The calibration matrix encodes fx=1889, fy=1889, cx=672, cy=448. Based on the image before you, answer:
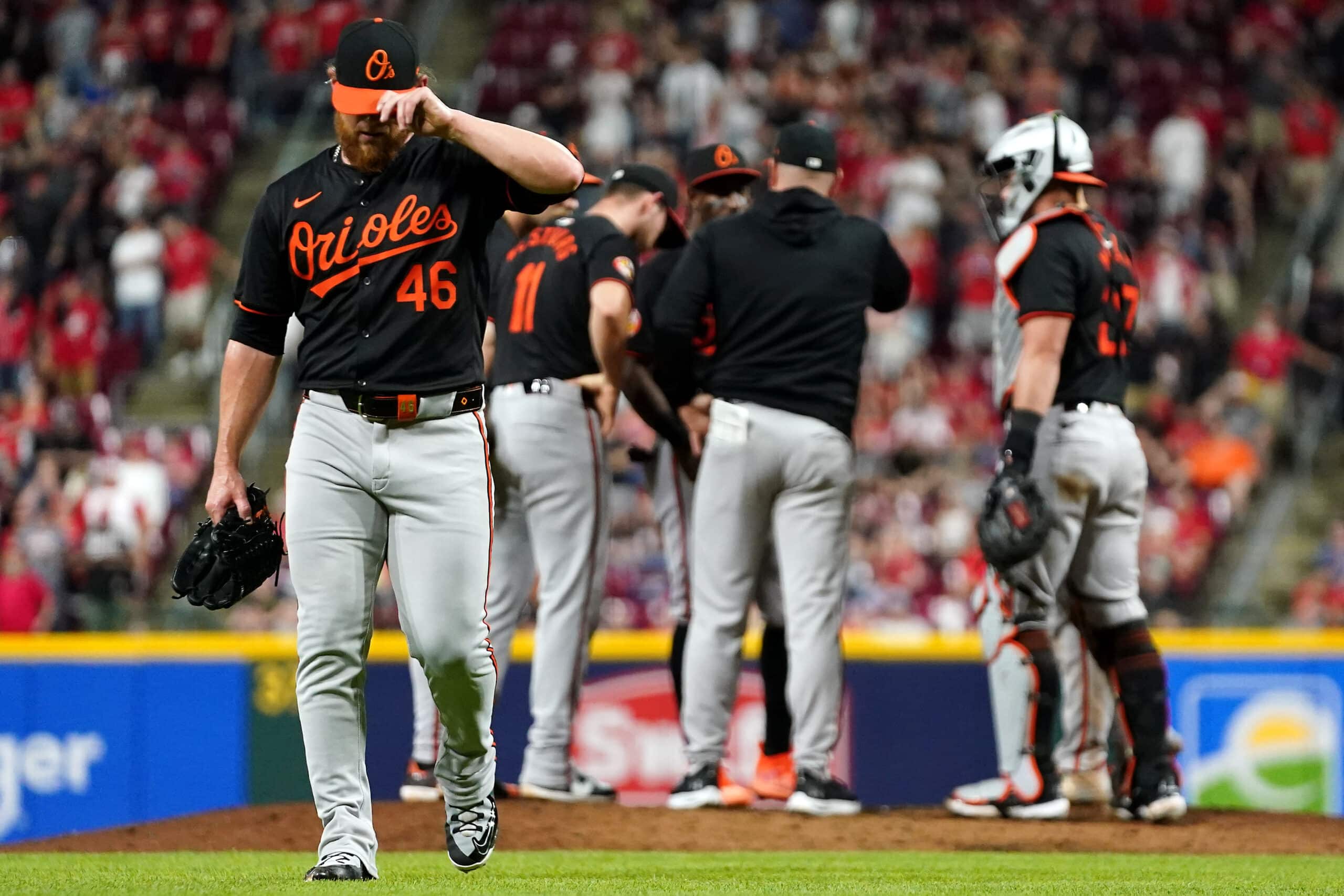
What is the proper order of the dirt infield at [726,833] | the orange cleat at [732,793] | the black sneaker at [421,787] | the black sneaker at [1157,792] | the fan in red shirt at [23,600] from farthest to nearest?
the fan in red shirt at [23,600] < the black sneaker at [421,787] < the orange cleat at [732,793] < the black sneaker at [1157,792] < the dirt infield at [726,833]

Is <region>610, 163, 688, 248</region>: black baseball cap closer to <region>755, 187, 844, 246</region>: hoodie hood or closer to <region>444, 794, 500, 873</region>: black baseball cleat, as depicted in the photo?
<region>755, 187, 844, 246</region>: hoodie hood

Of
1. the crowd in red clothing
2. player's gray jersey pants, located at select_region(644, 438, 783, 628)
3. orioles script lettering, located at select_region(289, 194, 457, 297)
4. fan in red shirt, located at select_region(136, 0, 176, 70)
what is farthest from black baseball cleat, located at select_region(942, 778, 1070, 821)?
fan in red shirt, located at select_region(136, 0, 176, 70)

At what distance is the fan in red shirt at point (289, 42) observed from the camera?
63.5ft

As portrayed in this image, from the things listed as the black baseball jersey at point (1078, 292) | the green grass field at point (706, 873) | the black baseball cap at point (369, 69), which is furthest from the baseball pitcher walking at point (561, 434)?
the black baseball cap at point (369, 69)

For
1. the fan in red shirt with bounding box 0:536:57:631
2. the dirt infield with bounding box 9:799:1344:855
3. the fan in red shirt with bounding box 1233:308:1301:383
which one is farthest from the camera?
the fan in red shirt with bounding box 1233:308:1301:383

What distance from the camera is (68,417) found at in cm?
1539

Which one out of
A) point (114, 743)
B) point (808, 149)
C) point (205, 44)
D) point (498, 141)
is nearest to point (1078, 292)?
point (808, 149)

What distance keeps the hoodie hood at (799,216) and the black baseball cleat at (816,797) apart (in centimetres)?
201

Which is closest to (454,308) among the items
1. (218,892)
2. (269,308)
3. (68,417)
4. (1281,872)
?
(269,308)

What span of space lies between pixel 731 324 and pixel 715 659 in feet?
4.19

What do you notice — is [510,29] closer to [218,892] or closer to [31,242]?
[31,242]

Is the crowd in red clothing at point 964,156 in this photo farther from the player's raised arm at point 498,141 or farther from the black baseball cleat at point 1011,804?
the player's raised arm at point 498,141

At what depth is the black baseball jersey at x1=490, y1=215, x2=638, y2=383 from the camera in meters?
7.36

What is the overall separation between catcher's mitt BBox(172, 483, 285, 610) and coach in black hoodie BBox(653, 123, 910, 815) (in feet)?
7.79
